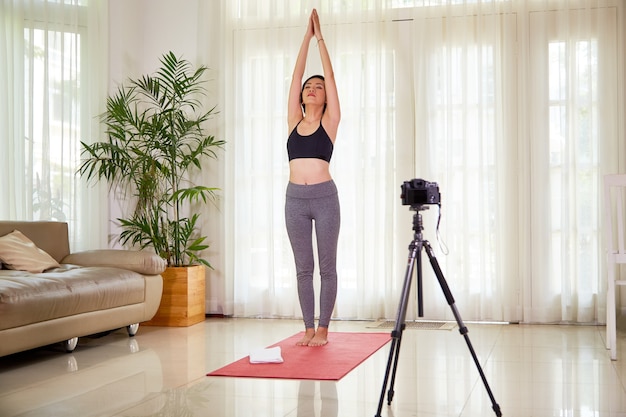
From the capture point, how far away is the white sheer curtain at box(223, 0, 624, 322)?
5.86 metres

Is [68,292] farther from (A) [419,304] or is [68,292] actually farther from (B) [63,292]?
(A) [419,304]

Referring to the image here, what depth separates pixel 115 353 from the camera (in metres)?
4.59

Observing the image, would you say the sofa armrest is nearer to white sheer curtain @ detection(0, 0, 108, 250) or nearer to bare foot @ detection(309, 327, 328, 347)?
white sheer curtain @ detection(0, 0, 108, 250)

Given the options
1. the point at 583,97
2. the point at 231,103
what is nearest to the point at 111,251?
the point at 231,103

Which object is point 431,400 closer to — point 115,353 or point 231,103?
point 115,353

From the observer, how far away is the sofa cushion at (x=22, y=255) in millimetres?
4844

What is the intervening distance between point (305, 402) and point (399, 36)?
3716mm

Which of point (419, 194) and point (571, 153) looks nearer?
point (419, 194)

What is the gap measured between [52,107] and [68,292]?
2.07 m

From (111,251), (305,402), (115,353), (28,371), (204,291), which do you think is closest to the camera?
(305,402)

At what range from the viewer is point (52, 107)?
5.97 metres

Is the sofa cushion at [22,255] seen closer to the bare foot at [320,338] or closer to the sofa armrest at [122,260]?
the sofa armrest at [122,260]

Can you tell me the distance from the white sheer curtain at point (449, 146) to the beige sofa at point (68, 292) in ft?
4.37

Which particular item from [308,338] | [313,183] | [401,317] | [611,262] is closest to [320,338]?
[308,338]
